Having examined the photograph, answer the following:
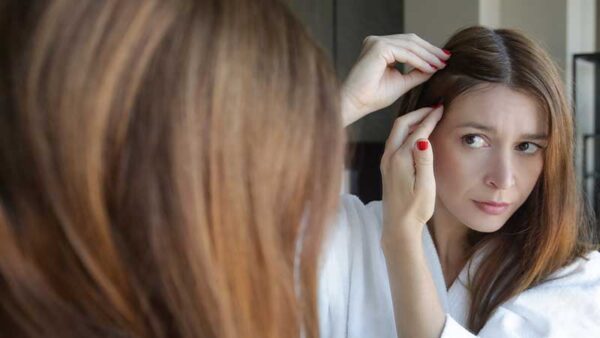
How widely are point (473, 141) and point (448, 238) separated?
217mm

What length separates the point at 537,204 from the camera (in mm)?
1057

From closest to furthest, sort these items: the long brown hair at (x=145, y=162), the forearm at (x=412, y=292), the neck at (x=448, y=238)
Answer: the long brown hair at (x=145, y=162)
the forearm at (x=412, y=292)
the neck at (x=448, y=238)

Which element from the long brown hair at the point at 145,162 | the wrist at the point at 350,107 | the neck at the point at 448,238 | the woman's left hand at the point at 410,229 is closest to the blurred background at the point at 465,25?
the neck at the point at 448,238

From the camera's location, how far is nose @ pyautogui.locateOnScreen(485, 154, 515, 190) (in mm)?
982

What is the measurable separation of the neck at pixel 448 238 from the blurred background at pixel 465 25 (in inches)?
64.1

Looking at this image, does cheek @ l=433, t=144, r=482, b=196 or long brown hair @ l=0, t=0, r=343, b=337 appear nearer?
long brown hair @ l=0, t=0, r=343, b=337

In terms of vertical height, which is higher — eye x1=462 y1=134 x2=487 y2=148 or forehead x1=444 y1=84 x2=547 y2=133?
forehead x1=444 y1=84 x2=547 y2=133

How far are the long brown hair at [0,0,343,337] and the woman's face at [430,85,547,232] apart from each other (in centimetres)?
64

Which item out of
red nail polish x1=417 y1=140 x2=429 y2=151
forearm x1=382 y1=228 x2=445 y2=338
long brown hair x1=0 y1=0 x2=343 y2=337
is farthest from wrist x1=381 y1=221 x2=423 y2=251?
long brown hair x1=0 y1=0 x2=343 y2=337

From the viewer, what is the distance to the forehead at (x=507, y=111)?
98cm

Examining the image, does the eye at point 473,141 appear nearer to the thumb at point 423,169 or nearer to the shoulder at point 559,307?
the thumb at point 423,169

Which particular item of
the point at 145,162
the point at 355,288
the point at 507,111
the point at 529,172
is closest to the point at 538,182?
the point at 529,172

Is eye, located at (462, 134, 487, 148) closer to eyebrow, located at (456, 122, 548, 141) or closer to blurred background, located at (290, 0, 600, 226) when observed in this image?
eyebrow, located at (456, 122, 548, 141)

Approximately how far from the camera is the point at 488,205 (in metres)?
1.02
